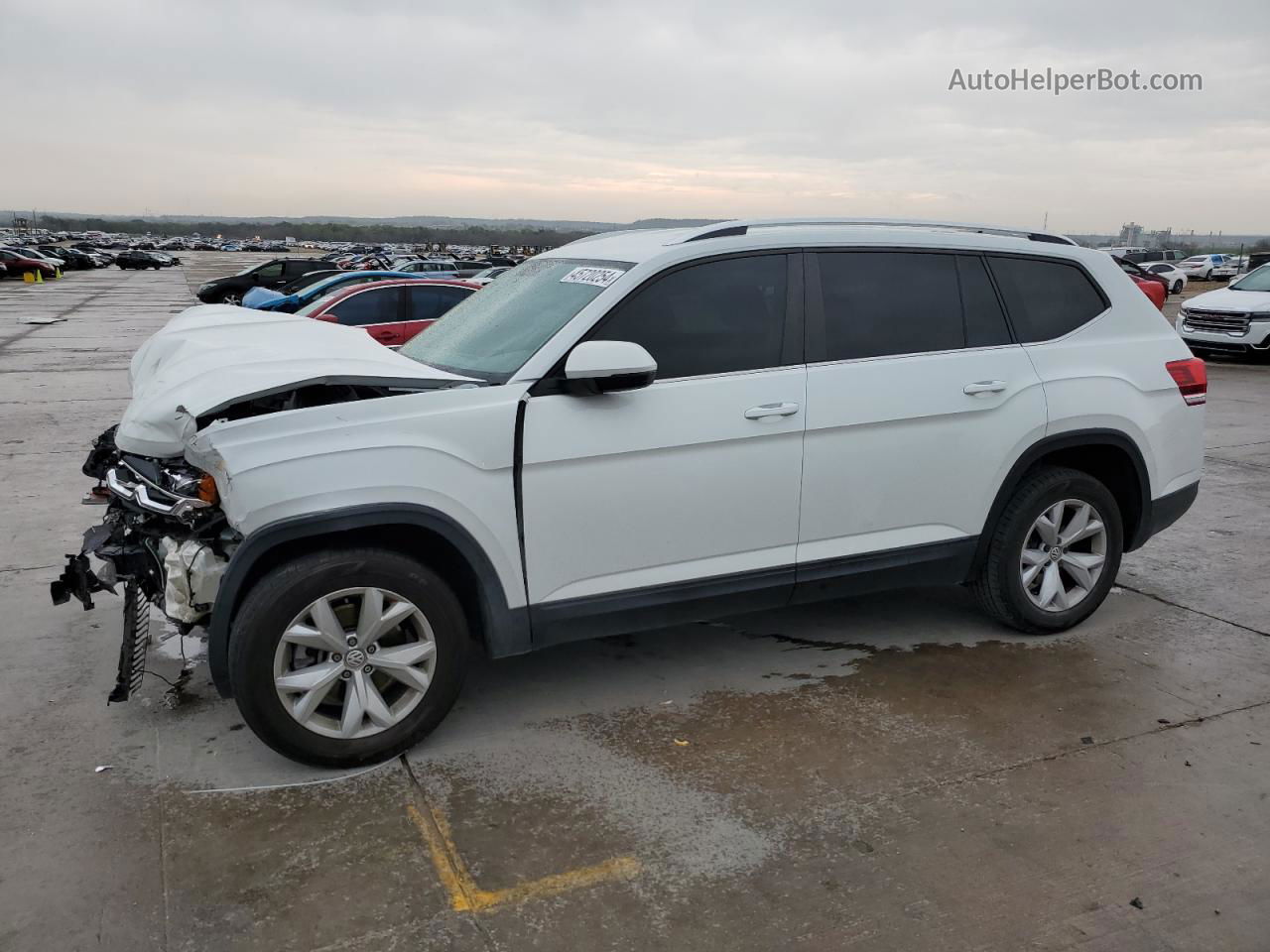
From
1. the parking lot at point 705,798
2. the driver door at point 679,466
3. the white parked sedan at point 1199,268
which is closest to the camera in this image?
the parking lot at point 705,798

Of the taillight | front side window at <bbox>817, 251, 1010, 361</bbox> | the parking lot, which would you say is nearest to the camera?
the parking lot

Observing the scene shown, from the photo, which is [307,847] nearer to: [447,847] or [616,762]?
[447,847]

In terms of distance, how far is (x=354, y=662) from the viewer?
340cm

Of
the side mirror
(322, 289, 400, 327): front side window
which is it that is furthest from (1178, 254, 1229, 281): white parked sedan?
the side mirror

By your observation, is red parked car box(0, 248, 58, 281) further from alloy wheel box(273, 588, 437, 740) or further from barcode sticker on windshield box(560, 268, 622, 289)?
alloy wheel box(273, 588, 437, 740)

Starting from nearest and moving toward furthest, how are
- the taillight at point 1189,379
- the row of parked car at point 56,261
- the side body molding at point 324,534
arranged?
the side body molding at point 324,534
the taillight at point 1189,379
the row of parked car at point 56,261

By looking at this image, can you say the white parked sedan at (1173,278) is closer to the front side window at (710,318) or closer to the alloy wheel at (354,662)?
the front side window at (710,318)

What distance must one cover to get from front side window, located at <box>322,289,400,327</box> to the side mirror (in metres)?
10.0

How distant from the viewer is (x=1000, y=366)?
4367 millimetres

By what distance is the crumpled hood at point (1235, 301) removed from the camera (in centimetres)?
1582

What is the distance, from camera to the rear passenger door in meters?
4.04

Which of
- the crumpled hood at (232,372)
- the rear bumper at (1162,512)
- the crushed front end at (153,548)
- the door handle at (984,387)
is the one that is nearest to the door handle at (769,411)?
the door handle at (984,387)

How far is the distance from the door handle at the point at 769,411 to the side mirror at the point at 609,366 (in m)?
0.47

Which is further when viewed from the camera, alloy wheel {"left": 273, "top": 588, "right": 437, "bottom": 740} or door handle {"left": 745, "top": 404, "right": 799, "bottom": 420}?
door handle {"left": 745, "top": 404, "right": 799, "bottom": 420}
